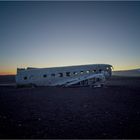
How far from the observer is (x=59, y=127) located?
7.45 m

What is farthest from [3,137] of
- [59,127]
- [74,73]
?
[74,73]

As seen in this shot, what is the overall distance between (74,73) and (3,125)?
21.1 meters

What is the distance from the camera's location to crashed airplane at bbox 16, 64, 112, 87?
92.1 ft

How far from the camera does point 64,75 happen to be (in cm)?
2828

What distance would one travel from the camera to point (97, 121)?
825cm

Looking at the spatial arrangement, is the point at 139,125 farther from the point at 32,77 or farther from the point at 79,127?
the point at 32,77

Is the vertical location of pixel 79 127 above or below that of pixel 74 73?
below

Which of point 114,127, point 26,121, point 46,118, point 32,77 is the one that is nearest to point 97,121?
point 114,127

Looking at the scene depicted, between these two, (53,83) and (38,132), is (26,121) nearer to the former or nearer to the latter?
(38,132)

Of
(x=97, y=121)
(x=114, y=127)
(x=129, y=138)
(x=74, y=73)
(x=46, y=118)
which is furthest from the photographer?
(x=74, y=73)

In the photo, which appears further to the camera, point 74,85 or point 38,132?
point 74,85

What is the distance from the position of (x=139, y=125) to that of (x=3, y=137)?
6.68 metres

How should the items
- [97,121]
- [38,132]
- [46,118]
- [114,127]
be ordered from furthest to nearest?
[46,118] < [97,121] < [114,127] < [38,132]

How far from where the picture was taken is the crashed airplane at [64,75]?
2806 centimetres
